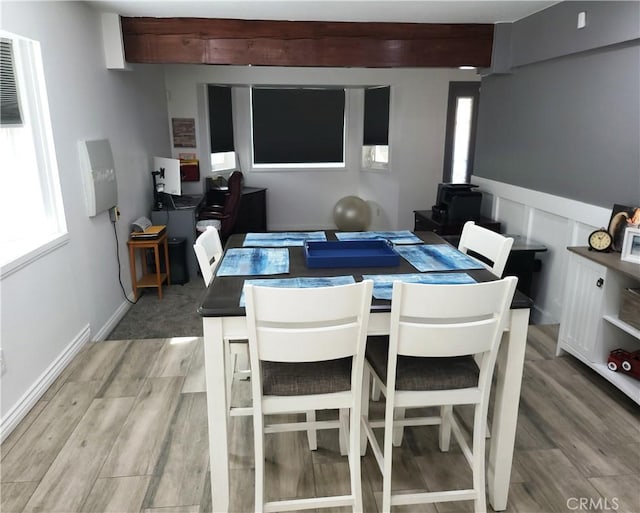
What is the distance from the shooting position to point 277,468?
2.00 m

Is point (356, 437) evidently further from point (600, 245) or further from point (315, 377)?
point (600, 245)

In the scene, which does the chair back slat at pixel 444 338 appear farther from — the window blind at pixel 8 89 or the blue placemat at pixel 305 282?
the window blind at pixel 8 89

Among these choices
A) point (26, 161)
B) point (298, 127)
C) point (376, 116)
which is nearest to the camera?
point (26, 161)

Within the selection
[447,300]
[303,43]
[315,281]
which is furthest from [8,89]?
[447,300]

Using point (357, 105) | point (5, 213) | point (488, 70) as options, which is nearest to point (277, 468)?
point (5, 213)

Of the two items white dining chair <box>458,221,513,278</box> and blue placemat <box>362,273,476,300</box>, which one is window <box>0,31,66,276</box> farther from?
white dining chair <box>458,221,513,278</box>

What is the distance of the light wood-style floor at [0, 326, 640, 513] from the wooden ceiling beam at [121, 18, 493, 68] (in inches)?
99.2

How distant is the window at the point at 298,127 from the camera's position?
22.4 feet

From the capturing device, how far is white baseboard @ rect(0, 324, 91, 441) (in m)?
2.18

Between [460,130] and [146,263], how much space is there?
4.32 m

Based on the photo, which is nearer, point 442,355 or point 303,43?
point 442,355

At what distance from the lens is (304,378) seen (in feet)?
5.49

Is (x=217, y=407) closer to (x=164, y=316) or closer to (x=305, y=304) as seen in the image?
(x=305, y=304)

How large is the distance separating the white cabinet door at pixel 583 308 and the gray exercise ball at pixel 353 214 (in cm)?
393
